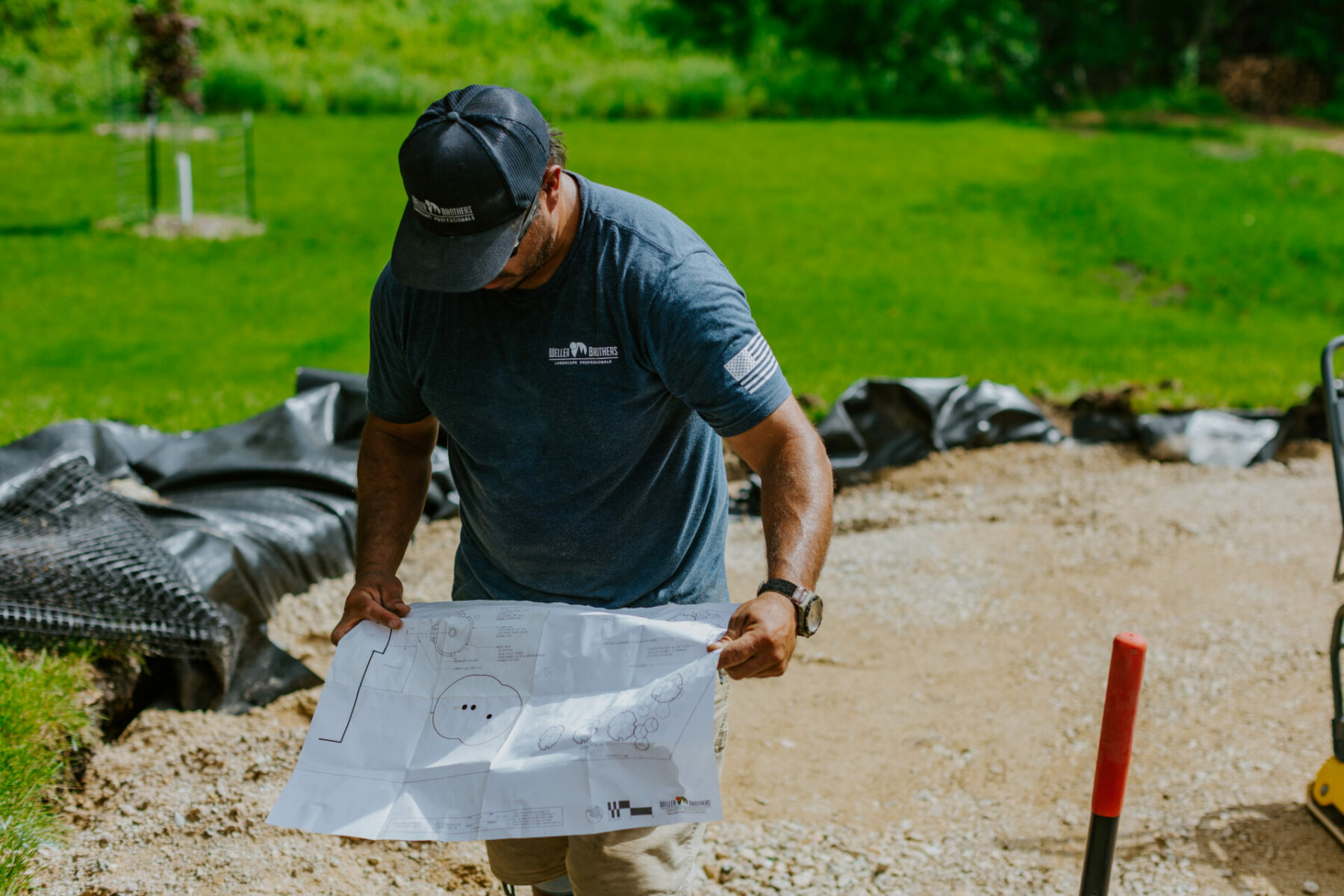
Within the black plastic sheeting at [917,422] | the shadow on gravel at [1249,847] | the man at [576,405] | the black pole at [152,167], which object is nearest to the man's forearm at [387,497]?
the man at [576,405]

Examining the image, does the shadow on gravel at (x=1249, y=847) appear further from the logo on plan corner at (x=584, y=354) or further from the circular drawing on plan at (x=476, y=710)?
the logo on plan corner at (x=584, y=354)

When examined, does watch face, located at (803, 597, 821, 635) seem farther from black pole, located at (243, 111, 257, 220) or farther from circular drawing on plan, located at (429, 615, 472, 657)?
black pole, located at (243, 111, 257, 220)

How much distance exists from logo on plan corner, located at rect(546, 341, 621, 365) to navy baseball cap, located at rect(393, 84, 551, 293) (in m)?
0.23

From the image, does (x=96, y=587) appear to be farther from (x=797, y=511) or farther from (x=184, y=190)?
(x=184, y=190)

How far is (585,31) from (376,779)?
23.4 meters

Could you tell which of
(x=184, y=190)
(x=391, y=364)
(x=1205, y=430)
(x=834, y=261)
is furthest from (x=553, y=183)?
(x=184, y=190)

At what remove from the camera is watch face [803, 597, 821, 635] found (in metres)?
1.96

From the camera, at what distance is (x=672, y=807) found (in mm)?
1919

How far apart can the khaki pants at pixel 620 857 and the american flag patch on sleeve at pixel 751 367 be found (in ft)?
1.86

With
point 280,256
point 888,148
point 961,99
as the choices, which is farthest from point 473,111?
point 961,99

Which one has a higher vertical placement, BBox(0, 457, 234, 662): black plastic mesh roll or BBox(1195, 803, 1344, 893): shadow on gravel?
BBox(0, 457, 234, 662): black plastic mesh roll

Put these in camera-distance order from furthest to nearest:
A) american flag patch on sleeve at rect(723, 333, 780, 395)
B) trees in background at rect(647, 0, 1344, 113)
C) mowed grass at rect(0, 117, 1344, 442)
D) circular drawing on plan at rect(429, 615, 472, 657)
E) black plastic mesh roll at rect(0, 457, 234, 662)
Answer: trees in background at rect(647, 0, 1344, 113), mowed grass at rect(0, 117, 1344, 442), black plastic mesh roll at rect(0, 457, 234, 662), circular drawing on plan at rect(429, 615, 472, 657), american flag patch on sleeve at rect(723, 333, 780, 395)

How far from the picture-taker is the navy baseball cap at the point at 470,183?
1.90 m

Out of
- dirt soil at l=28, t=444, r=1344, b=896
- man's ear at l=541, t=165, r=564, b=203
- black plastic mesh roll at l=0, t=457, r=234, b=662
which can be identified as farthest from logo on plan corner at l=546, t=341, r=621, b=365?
black plastic mesh roll at l=0, t=457, r=234, b=662
